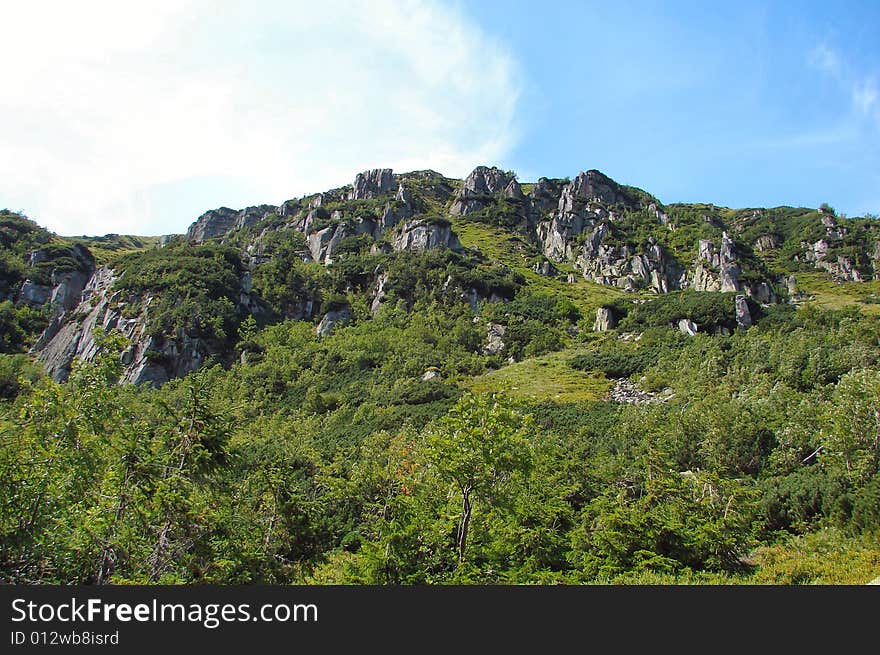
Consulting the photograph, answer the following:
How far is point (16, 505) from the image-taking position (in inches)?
340

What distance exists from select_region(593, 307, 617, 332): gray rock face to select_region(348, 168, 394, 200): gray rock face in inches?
4342

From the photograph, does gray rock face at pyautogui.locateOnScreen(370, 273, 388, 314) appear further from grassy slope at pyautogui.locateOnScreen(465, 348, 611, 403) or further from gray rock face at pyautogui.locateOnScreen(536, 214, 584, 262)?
gray rock face at pyautogui.locateOnScreen(536, 214, 584, 262)

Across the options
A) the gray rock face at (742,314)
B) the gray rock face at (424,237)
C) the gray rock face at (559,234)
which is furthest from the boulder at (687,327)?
the gray rock face at (559,234)

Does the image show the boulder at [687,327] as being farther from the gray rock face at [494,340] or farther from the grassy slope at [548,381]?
the gray rock face at [494,340]

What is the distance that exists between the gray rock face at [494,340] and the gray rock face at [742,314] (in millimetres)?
37586

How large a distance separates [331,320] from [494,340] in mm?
34079

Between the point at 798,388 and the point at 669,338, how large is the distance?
89.4ft

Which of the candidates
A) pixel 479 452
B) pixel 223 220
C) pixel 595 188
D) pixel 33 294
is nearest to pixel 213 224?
pixel 223 220

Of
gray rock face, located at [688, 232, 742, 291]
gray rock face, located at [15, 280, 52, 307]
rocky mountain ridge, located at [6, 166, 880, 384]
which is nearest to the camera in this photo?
rocky mountain ridge, located at [6, 166, 880, 384]

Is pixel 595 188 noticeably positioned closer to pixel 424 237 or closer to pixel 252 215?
pixel 424 237

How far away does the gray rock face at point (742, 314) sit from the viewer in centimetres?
7469

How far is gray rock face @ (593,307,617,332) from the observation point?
87.8 meters

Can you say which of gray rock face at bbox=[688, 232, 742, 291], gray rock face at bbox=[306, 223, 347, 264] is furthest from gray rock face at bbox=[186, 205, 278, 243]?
gray rock face at bbox=[688, 232, 742, 291]

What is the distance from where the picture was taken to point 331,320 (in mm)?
96125
